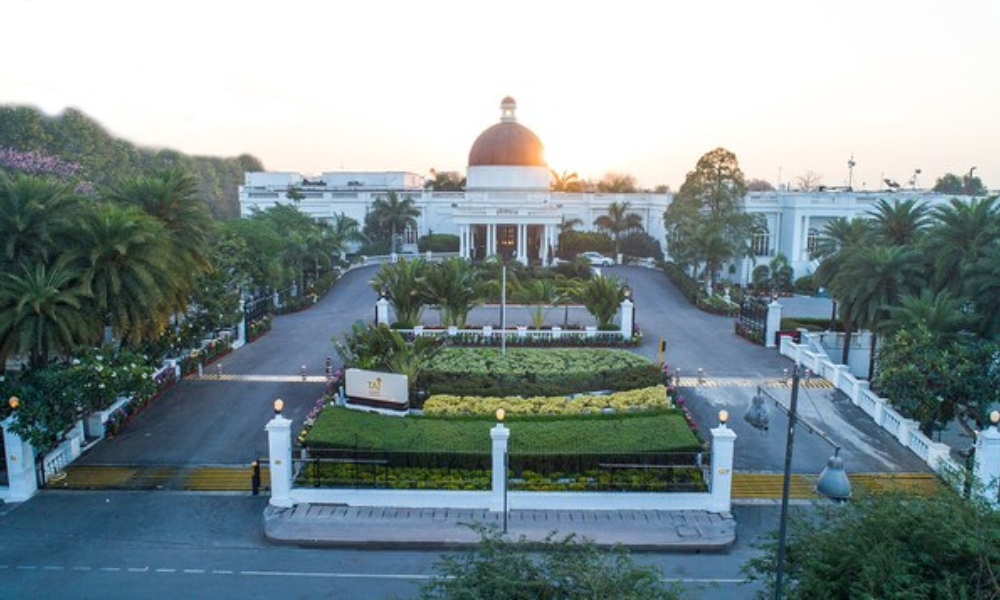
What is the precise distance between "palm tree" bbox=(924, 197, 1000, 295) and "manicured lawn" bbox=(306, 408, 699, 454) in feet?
44.3

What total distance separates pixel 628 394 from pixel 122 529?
1564cm

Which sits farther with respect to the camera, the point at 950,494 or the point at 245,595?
the point at 245,595

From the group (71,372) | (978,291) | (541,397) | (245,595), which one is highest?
(978,291)

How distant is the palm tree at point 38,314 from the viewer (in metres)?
21.9

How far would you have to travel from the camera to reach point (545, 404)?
2508 cm

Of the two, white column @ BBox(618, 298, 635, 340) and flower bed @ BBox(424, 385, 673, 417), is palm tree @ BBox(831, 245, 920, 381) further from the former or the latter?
white column @ BBox(618, 298, 635, 340)

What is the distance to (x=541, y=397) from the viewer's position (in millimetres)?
26109

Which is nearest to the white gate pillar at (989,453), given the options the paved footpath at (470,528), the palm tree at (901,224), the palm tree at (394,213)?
the paved footpath at (470,528)

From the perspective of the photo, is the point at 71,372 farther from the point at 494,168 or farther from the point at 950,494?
the point at 494,168

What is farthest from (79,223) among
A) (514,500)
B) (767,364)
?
(767,364)

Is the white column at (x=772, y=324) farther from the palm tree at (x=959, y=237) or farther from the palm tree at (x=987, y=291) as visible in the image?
the palm tree at (x=987, y=291)

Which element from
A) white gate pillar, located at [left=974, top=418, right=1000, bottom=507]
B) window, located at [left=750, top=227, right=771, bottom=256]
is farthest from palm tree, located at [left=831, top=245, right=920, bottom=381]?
window, located at [left=750, top=227, right=771, bottom=256]

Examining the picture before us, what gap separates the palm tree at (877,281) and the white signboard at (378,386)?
1807 cm

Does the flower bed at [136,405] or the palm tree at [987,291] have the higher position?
the palm tree at [987,291]
